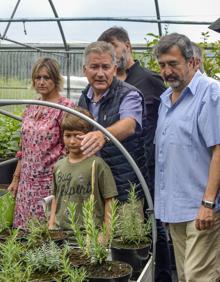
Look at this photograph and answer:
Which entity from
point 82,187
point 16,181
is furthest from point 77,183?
point 16,181

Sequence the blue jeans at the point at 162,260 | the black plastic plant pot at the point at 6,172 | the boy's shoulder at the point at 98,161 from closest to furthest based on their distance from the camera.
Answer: the boy's shoulder at the point at 98,161 < the blue jeans at the point at 162,260 < the black plastic plant pot at the point at 6,172

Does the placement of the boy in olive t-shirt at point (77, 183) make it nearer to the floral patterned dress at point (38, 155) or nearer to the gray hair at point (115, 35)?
the floral patterned dress at point (38, 155)

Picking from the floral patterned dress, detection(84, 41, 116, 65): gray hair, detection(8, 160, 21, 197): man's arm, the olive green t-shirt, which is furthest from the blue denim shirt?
detection(8, 160, 21, 197): man's arm

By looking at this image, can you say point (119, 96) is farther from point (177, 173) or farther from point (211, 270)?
point (211, 270)

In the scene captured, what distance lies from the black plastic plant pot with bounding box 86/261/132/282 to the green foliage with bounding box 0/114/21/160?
303cm

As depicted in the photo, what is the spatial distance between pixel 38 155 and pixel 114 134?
33.1 inches

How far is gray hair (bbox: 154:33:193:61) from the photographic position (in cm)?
246

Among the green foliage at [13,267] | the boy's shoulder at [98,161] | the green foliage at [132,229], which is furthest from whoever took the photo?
the boy's shoulder at [98,161]

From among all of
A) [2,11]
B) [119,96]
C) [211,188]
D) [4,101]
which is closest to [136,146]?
[119,96]

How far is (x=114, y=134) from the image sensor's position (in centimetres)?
241

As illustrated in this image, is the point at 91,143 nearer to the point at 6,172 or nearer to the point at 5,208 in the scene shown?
the point at 5,208

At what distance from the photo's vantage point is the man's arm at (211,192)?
2.39 meters

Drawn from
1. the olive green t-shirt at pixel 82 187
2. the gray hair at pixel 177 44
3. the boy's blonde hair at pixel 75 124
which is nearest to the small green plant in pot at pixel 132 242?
the olive green t-shirt at pixel 82 187

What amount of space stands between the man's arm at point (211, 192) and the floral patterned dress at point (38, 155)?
3.28ft
